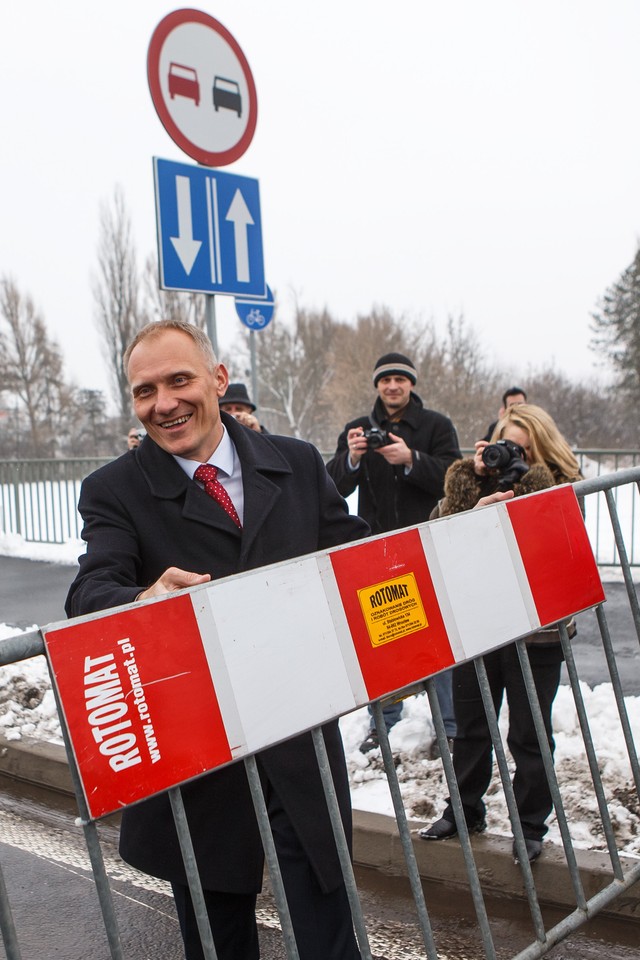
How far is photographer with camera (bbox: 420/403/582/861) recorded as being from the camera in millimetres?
3223

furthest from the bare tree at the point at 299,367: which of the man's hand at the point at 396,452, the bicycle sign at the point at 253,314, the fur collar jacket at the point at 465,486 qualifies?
the fur collar jacket at the point at 465,486

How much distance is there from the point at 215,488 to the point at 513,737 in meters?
1.76

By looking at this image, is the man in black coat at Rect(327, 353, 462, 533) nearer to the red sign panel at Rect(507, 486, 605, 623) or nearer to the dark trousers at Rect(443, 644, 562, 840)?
the dark trousers at Rect(443, 644, 562, 840)

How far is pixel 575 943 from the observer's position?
2.85m

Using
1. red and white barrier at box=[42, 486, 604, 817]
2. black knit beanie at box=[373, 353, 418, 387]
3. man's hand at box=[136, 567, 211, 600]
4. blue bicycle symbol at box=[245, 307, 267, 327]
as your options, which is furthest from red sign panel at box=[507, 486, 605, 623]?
blue bicycle symbol at box=[245, 307, 267, 327]

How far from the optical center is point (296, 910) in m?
2.17

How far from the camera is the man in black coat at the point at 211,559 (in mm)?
2102

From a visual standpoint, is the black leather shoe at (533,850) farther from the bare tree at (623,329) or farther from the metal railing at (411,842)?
the bare tree at (623,329)

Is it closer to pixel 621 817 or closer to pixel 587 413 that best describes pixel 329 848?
pixel 621 817

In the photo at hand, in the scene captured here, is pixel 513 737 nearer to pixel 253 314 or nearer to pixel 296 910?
pixel 296 910

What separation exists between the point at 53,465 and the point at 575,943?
10.1 meters

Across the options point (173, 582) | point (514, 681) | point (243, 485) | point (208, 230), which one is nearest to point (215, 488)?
point (243, 485)

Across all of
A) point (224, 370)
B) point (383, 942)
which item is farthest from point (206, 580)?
point (383, 942)

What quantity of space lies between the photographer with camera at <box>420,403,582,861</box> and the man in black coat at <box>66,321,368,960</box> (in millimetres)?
1189
